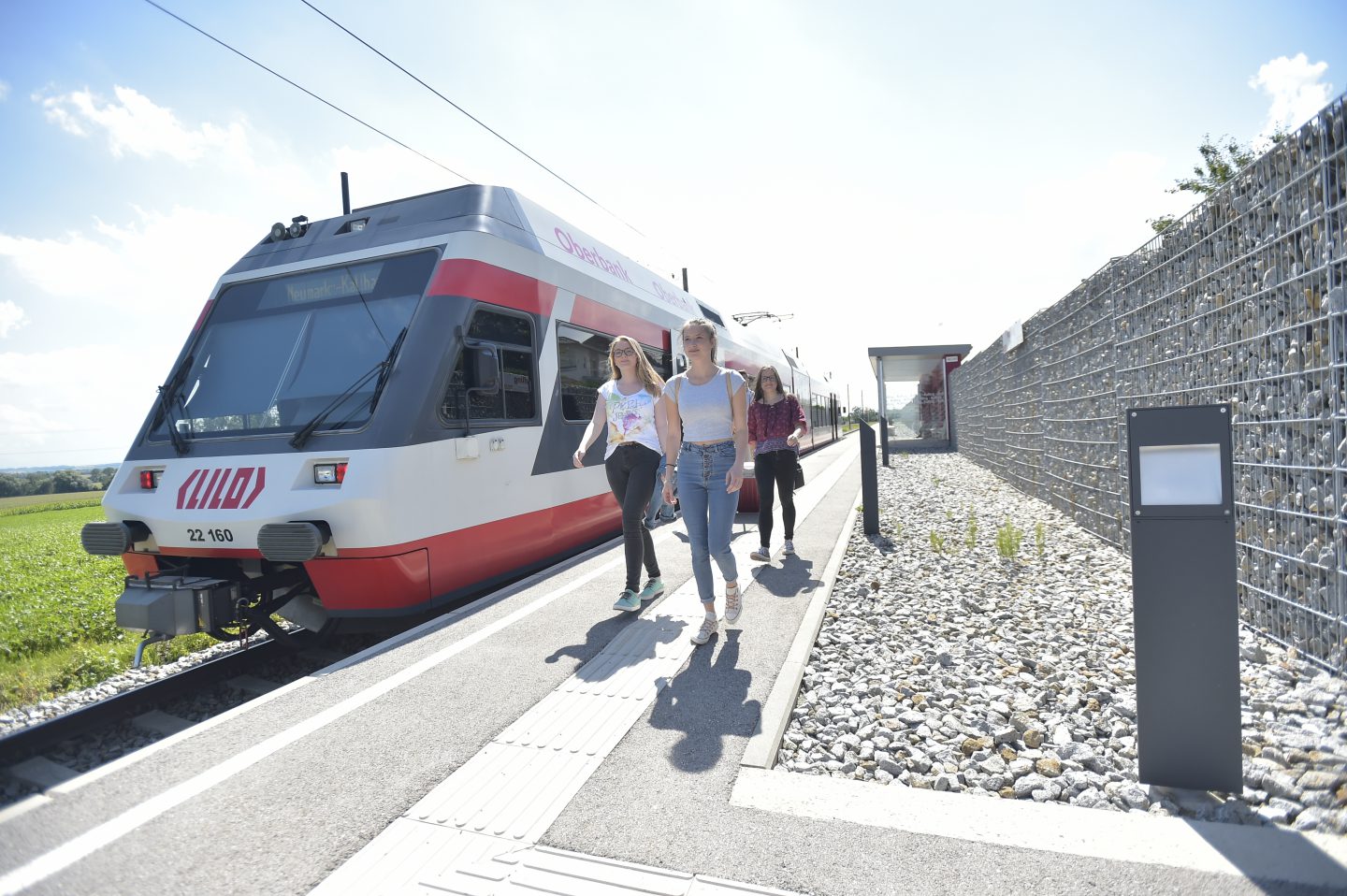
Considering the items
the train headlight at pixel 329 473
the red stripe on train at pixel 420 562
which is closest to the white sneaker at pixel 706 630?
the red stripe on train at pixel 420 562

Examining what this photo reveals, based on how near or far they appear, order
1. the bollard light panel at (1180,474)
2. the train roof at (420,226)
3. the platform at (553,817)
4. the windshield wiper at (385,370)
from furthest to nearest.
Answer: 1. the train roof at (420,226)
2. the windshield wiper at (385,370)
3. the bollard light panel at (1180,474)
4. the platform at (553,817)

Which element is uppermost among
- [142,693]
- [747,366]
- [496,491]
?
[747,366]

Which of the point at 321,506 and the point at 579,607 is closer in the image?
the point at 321,506

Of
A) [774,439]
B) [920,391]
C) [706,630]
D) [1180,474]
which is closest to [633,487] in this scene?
[706,630]

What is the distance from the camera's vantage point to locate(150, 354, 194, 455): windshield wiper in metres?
5.23

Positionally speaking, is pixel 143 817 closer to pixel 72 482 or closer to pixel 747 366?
pixel 747 366

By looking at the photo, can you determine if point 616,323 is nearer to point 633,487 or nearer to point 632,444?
point 632,444

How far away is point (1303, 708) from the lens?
300cm

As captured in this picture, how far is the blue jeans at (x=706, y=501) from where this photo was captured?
421 centimetres

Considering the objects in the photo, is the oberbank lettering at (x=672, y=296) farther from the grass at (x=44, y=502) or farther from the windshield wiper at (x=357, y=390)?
the grass at (x=44, y=502)

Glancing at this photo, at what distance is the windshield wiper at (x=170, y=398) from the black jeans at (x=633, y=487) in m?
3.26

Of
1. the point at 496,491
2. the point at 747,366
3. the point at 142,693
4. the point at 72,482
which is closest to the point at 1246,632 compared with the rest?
the point at 496,491

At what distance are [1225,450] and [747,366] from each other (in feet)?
39.1

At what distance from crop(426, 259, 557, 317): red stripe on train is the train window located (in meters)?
0.12
